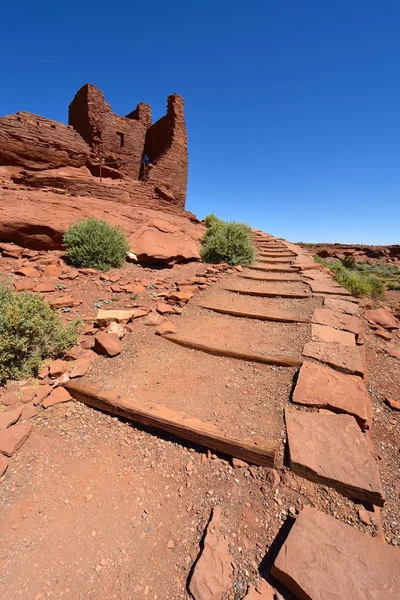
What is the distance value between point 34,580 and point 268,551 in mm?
1246

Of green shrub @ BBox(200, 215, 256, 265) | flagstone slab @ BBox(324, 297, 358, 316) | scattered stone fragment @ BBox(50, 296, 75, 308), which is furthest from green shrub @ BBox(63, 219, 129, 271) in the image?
flagstone slab @ BBox(324, 297, 358, 316)

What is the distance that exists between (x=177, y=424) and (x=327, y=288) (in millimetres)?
4448

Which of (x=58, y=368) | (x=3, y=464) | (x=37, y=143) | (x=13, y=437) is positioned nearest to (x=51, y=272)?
(x=58, y=368)

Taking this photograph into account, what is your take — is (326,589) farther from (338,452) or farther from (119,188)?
(119,188)

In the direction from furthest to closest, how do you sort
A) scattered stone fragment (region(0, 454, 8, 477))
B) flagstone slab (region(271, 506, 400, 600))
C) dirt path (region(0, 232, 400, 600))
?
scattered stone fragment (region(0, 454, 8, 477))
dirt path (region(0, 232, 400, 600))
flagstone slab (region(271, 506, 400, 600))

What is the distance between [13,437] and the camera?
6.70 ft

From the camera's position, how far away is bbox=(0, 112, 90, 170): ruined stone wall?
789 cm

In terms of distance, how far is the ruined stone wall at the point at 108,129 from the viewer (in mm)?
11000

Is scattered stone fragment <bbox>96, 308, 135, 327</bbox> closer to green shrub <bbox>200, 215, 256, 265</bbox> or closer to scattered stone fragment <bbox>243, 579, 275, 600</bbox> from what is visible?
scattered stone fragment <bbox>243, 579, 275, 600</bbox>

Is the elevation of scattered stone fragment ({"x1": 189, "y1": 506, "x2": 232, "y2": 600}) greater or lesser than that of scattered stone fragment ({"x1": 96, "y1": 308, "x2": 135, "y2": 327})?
lesser

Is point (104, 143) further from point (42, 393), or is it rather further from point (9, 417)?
point (9, 417)

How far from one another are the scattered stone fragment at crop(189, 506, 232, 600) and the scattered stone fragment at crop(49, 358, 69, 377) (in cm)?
198

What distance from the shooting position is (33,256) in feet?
16.9

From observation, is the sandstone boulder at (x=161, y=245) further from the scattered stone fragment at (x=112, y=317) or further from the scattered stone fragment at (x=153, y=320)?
the scattered stone fragment at (x=112, y=317)
